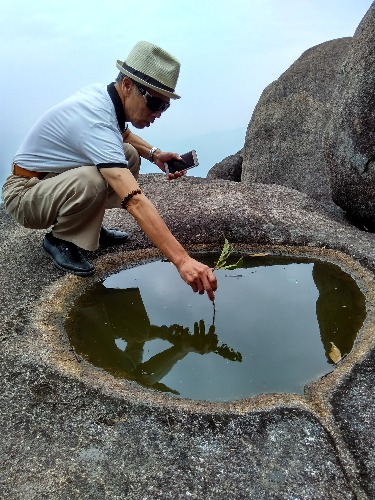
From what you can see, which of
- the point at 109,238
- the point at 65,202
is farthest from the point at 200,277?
the point at 109,238

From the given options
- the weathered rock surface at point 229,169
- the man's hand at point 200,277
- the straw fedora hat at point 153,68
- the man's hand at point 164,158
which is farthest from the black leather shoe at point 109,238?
the weathered rock surface at point 229,169

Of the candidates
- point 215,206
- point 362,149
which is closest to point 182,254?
point 215,206

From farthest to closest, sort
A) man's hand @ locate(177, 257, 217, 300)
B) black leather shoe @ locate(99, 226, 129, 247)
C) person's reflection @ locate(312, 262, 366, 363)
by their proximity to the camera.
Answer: black leather shoe @ locate(99, 226, 129, 247)
person's reflection @ locate(312, 262, 366, 363)
man's hand @ locate(177, 257, 217, 300)

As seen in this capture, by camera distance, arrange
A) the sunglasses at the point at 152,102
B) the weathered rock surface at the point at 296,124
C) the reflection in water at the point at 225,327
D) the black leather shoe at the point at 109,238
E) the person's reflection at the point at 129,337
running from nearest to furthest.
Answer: the reflection in water at the point at 225,327
the person's reflection at the point at 129,337
the sunglasses at the point at 152,102
the black leather shoe at the point at 109,238
the weathered rock surface at the point at 296,124

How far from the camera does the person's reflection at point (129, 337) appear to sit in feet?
A: 10.0

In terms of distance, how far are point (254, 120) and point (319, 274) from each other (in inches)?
214

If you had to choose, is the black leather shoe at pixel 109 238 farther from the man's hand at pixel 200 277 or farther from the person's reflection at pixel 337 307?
the man's hand at pixel 200 277

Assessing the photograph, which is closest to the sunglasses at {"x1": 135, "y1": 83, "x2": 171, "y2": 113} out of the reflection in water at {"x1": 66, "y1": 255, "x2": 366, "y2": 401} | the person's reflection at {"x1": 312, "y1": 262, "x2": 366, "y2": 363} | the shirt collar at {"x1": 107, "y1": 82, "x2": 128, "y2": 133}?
the shirt collar at {"x1": 107, "y1": 82, "x2": 128, "y2": 133}

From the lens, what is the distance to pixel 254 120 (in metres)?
9.16

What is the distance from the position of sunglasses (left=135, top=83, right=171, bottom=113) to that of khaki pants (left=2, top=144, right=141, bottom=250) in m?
0.64

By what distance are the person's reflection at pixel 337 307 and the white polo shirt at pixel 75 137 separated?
1618 mm

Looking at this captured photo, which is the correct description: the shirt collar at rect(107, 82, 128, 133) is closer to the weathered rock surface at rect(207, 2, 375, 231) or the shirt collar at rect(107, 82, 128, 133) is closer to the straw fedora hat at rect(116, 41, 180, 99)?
the straw fedora hat at rect(116, 41, 180, 99)

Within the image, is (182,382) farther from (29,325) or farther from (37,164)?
Result: (37,164)

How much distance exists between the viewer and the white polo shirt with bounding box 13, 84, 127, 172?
3326mm
